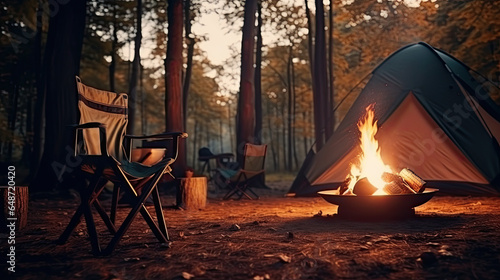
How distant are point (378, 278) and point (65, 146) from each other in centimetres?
701

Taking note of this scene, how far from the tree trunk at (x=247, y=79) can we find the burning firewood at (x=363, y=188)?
6078 mm

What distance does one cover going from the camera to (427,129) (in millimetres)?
6352

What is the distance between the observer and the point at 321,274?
7.12 feet

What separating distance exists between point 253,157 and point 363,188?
3.25 metres

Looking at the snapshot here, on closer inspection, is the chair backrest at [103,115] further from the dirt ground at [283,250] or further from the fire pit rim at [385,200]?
the fire pit rim at [385,200]

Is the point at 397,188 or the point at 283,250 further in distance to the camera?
the point at 397,188

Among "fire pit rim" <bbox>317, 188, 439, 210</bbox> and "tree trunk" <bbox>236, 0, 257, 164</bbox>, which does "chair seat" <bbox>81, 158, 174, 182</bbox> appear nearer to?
"fire pit rim" <bbox>317, 188, 439, 210</bbox>

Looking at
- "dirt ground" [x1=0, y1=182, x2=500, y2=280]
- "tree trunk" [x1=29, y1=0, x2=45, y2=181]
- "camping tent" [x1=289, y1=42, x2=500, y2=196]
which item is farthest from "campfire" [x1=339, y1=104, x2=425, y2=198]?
"tree trunk" [x1=29, y1=0, x2=45, y2=181]

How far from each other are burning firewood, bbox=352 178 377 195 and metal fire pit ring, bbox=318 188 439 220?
0.13 meters

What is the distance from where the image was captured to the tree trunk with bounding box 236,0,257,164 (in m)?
10.3

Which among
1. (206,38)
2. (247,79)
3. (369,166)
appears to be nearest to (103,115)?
(369,166)

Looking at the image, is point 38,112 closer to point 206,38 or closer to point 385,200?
point 206,38

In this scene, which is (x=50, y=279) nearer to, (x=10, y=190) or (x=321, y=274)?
(x=321, y=274)

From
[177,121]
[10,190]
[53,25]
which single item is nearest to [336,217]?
[10,190]
